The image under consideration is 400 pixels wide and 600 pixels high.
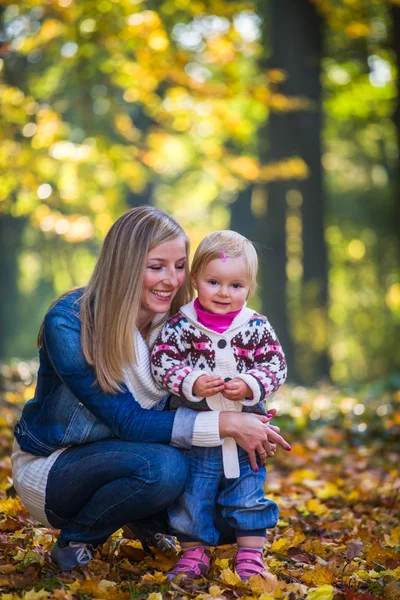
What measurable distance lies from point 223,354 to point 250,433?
35 centimetres

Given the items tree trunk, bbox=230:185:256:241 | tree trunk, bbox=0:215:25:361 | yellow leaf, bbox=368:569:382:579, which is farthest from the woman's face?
tree trunk, bbox=230:185:256:241

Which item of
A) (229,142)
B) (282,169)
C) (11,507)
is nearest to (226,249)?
(11,507)

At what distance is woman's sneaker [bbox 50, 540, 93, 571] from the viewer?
10.5 ft

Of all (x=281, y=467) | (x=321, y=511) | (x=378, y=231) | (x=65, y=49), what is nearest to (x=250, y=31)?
(x=378, y=231)

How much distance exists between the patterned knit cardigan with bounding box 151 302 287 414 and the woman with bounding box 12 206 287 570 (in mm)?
98

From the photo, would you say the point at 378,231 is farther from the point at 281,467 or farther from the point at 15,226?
the point at 281,467

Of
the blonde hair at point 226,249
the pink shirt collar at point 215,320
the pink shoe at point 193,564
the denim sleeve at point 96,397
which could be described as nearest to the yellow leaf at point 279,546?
the pink shoe at point 193,564

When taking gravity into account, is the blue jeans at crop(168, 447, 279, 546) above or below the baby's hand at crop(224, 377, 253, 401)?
below

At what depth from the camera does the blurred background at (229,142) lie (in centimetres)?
962

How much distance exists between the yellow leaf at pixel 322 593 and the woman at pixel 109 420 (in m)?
0.56

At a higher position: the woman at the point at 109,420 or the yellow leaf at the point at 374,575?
the woman at the point at 109,420

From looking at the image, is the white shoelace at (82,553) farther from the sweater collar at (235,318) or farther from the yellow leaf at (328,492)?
the yellow leaf at (328,492)

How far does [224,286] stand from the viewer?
338cm

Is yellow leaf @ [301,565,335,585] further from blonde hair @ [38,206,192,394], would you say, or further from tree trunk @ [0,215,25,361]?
tree trunk @ [0,215,25,361]
